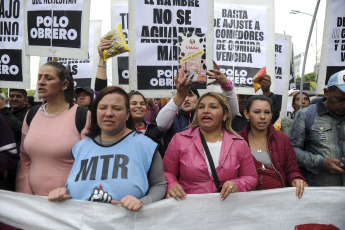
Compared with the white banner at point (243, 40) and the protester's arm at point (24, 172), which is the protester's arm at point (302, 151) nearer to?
the white banner at point (243, 40)

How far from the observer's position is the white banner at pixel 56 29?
429 centimetres

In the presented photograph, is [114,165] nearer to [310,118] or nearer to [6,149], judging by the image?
[6,149]

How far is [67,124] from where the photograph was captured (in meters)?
2.83

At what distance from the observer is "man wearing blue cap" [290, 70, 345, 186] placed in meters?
3.19

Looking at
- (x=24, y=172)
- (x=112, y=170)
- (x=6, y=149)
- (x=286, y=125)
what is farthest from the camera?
(x=286, y=125)

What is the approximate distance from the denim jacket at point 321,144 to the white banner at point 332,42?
111 centimetres

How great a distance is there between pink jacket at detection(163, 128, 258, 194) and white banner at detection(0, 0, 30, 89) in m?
2.44

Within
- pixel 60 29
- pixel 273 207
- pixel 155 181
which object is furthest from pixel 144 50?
pixel 273 207

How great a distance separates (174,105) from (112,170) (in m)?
0.98

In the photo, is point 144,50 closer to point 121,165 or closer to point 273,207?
point 121,165

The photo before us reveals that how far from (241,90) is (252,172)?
2.52 m

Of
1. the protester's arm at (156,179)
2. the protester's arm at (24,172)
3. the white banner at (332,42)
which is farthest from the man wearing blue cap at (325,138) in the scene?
the protester's arm at (24,172)

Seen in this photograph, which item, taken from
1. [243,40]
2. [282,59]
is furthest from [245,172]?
[282,59]

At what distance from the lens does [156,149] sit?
2.59 metres
